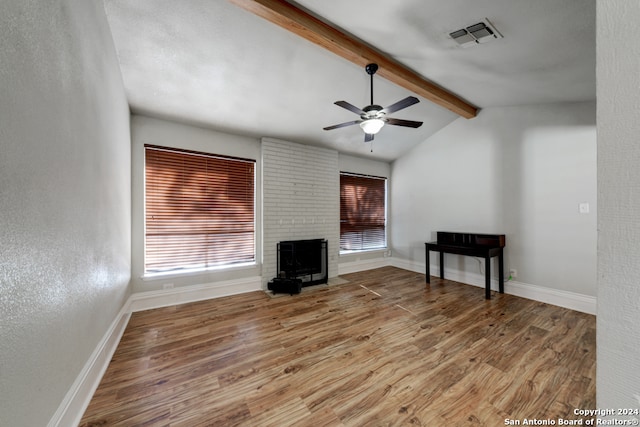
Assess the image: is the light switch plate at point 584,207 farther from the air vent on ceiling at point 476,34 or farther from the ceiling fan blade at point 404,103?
the ceiling fan blade at point 404,103

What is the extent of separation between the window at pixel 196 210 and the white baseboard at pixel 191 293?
307 millimetres

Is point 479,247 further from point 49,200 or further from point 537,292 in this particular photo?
point 49,200

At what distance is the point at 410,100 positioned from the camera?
2.27m

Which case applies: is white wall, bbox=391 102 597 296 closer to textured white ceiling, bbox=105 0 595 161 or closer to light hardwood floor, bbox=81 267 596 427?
textured white ceiling, bbox=105 0 595 161

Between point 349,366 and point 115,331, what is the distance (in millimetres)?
2320

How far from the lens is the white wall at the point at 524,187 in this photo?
3.24 meters

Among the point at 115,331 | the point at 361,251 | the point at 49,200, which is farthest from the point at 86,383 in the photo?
the point at 361,251

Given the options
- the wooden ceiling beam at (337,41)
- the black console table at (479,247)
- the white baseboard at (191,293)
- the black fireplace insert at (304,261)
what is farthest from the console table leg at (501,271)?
the white baseboard at (191,293)

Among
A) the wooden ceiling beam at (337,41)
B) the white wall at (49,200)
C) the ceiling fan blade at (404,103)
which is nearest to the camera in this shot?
the white wall at (49,200)

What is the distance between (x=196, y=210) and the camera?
3748 mm

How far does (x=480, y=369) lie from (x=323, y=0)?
11.3 feet

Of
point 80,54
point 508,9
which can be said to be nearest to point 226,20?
point 80,54

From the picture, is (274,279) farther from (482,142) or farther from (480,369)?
(482,142)

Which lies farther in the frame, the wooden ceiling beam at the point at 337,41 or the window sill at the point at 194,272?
the window sill at the point at 194,272
